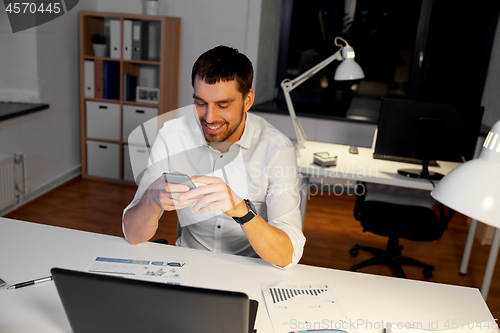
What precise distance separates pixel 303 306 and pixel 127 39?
3.17m

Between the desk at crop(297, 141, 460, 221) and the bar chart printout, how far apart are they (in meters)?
1.25

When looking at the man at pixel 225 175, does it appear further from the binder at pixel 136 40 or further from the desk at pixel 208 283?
the binder at pixel 136 40

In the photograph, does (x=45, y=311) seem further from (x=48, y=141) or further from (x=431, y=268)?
(x=48, y=141)

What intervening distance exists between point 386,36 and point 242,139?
10.3 feet

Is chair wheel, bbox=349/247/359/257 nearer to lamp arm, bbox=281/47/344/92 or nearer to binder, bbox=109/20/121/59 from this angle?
lamp arm, bbox=281/47/344/92

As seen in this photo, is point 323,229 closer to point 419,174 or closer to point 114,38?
point 419,174

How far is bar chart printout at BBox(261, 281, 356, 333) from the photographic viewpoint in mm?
1002

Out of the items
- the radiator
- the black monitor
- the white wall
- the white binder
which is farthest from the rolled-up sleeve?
the white binder

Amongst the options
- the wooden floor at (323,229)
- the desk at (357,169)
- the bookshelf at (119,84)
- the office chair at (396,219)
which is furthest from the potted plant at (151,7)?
the office chair at (396,219)

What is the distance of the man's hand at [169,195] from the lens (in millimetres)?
1100

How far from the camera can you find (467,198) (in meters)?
0.75

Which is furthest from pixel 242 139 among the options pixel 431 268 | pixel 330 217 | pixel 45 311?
pixel 330 217

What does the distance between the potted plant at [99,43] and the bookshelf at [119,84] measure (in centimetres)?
6

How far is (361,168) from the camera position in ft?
8.12
